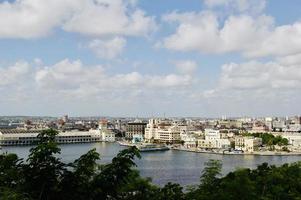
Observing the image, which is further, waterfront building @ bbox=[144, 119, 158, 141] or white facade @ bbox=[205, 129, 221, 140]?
waterfront building @ bbox=[144, 119, 158, 141]

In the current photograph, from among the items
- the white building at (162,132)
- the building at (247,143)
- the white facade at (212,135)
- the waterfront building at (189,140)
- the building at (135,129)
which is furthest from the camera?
the building at (135,129)

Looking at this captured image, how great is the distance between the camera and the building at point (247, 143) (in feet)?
106

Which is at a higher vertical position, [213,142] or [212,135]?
[212,135]

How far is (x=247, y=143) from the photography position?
3291 cm

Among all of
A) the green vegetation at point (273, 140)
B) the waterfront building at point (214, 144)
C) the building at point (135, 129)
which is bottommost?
the waterfront building at point (214, 144)

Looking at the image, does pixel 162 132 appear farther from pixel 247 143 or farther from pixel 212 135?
pixel 247 143

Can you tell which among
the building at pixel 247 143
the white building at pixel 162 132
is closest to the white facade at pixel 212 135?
the building at pixel 247 143

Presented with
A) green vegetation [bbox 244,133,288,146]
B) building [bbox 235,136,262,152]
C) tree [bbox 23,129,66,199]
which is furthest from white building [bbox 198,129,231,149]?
tree [bbox 23,129,66,199]

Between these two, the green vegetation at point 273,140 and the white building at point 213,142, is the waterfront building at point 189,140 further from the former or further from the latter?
the green vegetation at point 273,140

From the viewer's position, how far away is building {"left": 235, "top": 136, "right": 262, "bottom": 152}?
3238cm

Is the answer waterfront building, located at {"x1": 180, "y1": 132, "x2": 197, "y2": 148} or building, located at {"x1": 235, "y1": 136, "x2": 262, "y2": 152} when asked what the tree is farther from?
waterfront building, located at {"x1": 180, "y1": 132, "x2": 197, "y2": 148}

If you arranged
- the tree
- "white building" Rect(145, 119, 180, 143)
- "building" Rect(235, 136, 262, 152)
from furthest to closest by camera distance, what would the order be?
"white building" Rect(145, 119, 180, 143) < "building" Rect(235, 136, 262, 152) < the tree

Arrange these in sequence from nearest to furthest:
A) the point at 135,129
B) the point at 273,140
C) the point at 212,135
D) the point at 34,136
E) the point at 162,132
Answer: the point at 273,140
the point at 212,135
the point at 34,136
the point at 162,132
the point at 135,129

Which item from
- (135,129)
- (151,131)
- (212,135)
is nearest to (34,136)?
(151,131)
